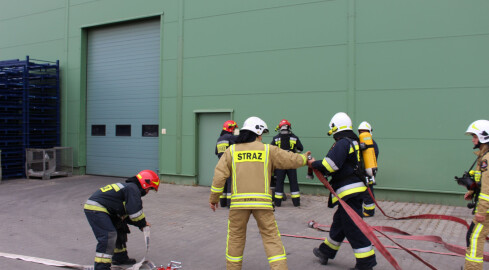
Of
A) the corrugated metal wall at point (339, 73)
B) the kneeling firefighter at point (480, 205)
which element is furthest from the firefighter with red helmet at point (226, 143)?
the kneeling firefighter at point (480, 205)

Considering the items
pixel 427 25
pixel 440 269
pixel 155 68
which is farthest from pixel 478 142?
pixel 155 68

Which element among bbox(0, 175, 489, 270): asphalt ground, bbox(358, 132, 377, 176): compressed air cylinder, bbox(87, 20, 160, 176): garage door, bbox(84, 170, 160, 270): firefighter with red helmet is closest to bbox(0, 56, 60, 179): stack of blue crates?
bbox(87, 20, 160, 176): garage door

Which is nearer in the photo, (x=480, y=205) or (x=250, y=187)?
(x=480, y=205)

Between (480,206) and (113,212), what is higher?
(480,206)

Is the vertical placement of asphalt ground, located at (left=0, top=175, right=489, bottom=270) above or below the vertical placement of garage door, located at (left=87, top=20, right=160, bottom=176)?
below

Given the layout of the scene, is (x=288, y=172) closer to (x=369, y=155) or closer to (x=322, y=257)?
(x=369, y=155)

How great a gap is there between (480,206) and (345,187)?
1.50 m

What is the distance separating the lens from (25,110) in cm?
1416

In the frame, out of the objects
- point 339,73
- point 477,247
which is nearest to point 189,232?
point 477,247

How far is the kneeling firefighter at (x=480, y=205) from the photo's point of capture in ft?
13.8

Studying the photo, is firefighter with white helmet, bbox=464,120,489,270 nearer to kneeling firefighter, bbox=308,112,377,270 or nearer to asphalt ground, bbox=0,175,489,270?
asphalt ground, bbox=0,175,489,270

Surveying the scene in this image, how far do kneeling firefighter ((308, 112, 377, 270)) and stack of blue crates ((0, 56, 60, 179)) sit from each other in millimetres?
13121

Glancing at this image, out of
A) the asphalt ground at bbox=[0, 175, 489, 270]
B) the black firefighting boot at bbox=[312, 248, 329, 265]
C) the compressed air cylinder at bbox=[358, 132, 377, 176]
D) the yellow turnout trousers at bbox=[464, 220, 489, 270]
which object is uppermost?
the compressed air cylinder at bbox=[358, 132, 377, 176]

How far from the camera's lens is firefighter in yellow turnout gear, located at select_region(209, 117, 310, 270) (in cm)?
434
